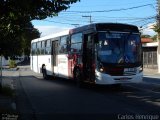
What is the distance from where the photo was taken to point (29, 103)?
1672 centimetres

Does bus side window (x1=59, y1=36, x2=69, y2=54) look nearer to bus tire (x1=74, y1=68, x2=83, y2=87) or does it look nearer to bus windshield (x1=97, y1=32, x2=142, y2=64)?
bus tire (x1=74, y1=68, x2=83, y2=87)

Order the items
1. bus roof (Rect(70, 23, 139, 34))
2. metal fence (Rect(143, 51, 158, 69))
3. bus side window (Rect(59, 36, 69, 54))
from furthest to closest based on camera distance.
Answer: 1. metal fence (Rect(143, 51, 158, 69))
2. bus side window (Rect(59, 36, 69, 54))
3. bus roof (Rect(70, 23, 139, 34))

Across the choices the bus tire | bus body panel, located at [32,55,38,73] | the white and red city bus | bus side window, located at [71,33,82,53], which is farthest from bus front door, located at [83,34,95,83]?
bus body panel, located at [32,55,38,73]

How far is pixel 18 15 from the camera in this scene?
15969mm

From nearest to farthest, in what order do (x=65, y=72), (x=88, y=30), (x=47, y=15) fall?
(x=47, y=15), (x=88, y=30), (x=65, y=72)

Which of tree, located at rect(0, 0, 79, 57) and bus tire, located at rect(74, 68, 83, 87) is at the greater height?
tree, located at rect(0, 0, 79, 57)

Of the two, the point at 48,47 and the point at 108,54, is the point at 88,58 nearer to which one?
the point at 108,54

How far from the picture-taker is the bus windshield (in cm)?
2025

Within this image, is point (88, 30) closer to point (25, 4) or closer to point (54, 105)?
point (54, 105)

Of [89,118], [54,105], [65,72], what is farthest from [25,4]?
[65,72]

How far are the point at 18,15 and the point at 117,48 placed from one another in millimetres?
6073

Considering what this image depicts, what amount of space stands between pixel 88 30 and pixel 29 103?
242 inches

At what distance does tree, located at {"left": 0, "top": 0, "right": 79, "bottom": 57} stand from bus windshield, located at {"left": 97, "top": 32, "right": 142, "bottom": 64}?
377cm

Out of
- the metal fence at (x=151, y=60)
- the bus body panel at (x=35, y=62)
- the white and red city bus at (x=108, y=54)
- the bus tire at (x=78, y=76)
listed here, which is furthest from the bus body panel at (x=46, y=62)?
the metal fence at (x=151, y=60)
